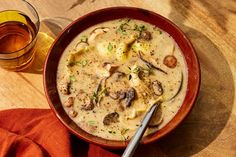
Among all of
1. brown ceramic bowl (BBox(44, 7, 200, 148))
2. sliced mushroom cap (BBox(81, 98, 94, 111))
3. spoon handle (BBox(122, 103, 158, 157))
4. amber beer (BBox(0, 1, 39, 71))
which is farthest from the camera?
amber beer (BBox(0, 1, 39, 71))

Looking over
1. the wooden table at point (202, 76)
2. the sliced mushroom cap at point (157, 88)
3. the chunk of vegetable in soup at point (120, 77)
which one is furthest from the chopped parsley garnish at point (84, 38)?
the sliced mushroom cap at point (157, 88)

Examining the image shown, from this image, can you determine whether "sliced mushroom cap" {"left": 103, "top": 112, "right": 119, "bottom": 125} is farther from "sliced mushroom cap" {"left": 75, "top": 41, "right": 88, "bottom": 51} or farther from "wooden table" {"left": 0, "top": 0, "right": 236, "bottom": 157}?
"sliced mushroom cap" {"left": 75, "top": 41, "right": 88, "bottom": 51}

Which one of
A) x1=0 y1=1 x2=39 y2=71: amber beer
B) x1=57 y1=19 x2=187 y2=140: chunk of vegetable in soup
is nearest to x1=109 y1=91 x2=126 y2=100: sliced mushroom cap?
x1=57 y1=19 x2=187 y2=140: chunk of vegetable in soup

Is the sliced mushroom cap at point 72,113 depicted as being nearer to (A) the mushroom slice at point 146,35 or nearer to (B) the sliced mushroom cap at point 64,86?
(B) the sliced mushroom cap at point 64,86

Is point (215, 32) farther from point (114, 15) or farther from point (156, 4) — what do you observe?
point (114, 15)

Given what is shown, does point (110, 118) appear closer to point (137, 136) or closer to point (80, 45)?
point (137, 136)

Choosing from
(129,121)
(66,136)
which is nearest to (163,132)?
(129,121)

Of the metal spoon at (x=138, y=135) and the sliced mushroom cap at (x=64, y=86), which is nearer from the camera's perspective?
the metal spoon at (x=138, y=135)
